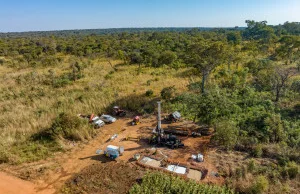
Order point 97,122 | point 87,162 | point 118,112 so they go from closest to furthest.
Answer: point 87,162 → point 97,122 → point 118,112

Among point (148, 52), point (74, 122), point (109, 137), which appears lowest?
point (109, 137)

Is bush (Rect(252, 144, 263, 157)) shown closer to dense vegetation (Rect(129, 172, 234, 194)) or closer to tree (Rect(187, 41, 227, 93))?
dense vegetation (Rect(129, 172, 234, 194))

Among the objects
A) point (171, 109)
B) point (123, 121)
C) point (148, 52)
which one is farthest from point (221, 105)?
point (148, 52)

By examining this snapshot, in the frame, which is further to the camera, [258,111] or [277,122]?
[258,111]

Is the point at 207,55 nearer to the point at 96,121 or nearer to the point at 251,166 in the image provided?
the point at 96,121

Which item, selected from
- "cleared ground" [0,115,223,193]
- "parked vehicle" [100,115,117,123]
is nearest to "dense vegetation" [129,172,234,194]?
"cleared ground" [0,115,223,193]

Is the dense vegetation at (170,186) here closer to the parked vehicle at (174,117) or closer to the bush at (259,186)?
the bush at (259,186)

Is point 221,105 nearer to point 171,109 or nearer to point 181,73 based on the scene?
point 171,109

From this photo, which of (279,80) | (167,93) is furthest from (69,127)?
(279,80)
